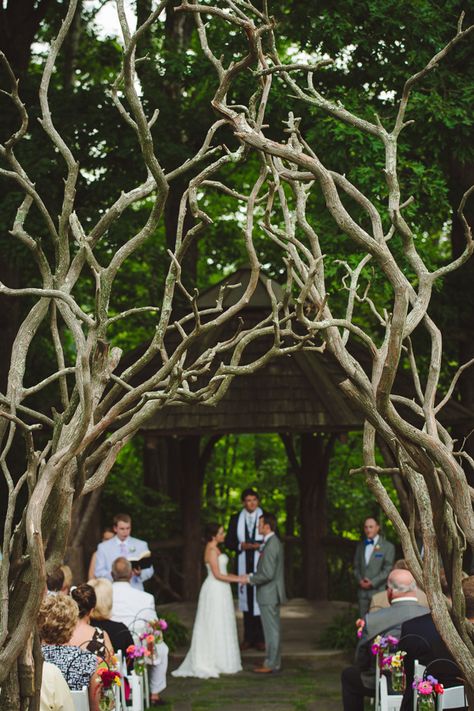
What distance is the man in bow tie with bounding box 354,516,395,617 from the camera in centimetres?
1405

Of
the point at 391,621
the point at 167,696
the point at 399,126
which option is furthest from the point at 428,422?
the point at 167,696

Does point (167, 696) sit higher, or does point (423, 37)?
point (423, 37)

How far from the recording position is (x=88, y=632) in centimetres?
836

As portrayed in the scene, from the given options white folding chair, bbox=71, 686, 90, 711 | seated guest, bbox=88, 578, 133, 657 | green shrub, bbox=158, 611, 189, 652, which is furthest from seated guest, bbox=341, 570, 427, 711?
green shrub, bbox=158, 611, 189, 652

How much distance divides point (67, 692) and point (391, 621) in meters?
3.50

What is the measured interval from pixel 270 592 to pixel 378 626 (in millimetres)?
4943

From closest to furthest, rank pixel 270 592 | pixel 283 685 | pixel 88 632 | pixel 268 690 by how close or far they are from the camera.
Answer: pixel 88 632, pixel 268 690, pixel 283 685, pixel 270 592

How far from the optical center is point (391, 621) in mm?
9211

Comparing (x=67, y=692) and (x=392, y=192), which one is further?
(x=67, y=692)

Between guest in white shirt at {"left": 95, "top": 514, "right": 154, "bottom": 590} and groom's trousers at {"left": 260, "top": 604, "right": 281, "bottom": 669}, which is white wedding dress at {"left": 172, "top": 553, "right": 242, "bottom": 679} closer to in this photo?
groom's trousers at {"left": 260, "top": 604, "right": 281, "bottom": 669}

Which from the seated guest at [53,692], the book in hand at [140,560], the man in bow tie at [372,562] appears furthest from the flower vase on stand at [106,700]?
the man in bow tie at [372,562]

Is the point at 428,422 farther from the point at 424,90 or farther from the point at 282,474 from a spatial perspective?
the point at 282,474

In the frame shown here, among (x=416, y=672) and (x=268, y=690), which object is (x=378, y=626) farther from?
(x=268, y=690)

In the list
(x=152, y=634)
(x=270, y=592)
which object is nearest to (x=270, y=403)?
(x=270, y=592)
